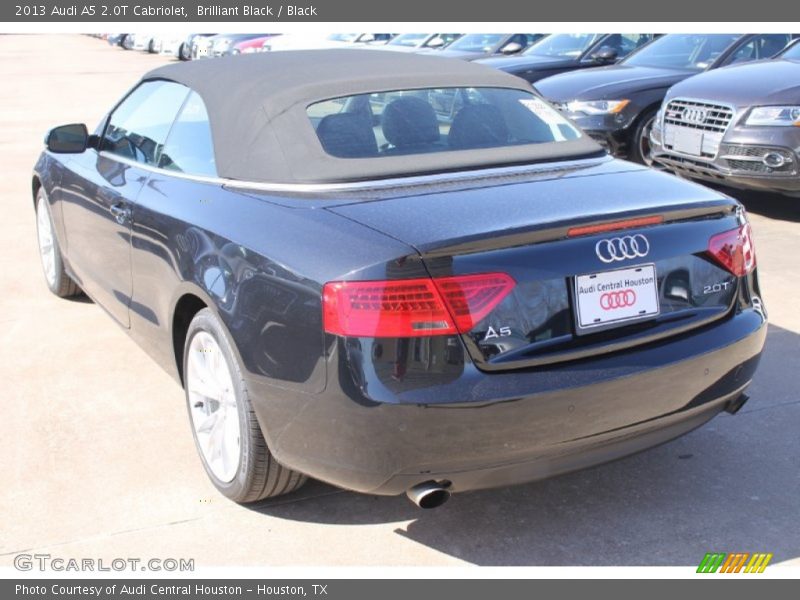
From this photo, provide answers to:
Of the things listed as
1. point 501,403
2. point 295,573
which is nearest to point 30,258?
point 295,573

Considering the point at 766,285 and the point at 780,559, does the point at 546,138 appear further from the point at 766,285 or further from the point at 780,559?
the point at 766,285

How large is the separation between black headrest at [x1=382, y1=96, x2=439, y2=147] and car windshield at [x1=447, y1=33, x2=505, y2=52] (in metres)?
10.7

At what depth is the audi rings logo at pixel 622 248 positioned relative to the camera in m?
3.24

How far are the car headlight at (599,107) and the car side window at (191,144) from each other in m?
6.14

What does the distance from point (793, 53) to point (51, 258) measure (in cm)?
656

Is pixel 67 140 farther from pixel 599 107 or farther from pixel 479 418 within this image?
pixel 599 107

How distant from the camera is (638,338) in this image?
3350 mm

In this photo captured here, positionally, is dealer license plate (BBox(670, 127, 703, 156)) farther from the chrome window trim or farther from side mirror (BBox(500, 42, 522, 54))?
side mirror (BBox(500, 42, 522, 54))

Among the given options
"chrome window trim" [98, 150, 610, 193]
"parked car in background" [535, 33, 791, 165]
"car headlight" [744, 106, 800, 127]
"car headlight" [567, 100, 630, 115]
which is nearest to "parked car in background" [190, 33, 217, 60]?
"parked car in background" [535, 33, 791, 165]

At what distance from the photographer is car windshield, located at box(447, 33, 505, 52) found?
14.9 m

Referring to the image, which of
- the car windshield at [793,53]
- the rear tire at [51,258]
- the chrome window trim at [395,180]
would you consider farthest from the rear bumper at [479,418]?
the car windshield at [793,53]

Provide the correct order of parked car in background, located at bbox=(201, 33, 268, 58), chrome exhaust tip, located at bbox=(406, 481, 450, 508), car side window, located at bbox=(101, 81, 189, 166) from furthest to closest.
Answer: parked car in background, located at bbox=(201, 33, 268, 58) < car side window, located at bbox=(101, 81, 189, 166) < chrome exhaust tip, located at bbox=(406, 481, 450, 508)

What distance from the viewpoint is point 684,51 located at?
35.9ft
